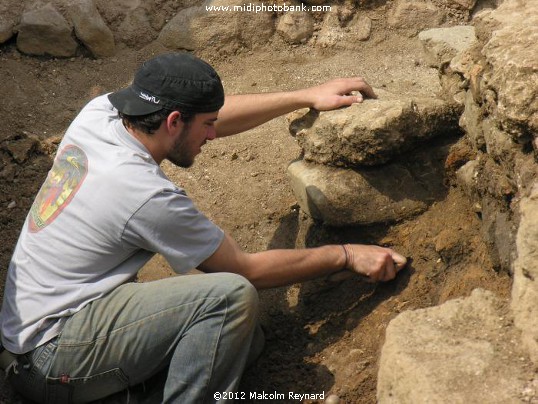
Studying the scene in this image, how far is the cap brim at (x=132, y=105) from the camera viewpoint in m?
3.12

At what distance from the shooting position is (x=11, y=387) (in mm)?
3246

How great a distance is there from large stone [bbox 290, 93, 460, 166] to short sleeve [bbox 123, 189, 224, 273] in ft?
2.72

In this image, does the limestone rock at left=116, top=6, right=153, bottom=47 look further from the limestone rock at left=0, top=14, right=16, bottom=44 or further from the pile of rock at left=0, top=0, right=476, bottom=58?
the limestone rock at left=0, top=14, right=16, bottom=44

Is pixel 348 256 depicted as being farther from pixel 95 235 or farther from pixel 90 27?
pixel 90 27

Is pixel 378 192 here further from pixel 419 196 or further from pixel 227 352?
pixel 227 352

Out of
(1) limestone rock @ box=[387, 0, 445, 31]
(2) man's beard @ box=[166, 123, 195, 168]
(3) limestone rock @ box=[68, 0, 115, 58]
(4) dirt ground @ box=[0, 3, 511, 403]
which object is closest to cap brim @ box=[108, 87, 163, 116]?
(2) man's beard @ box=[166, 123, 195, 168]

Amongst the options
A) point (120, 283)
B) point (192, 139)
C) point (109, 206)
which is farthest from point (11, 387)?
point (192, 139)

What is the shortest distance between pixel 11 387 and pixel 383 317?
1.47 m

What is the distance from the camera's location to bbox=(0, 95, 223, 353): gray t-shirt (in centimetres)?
296

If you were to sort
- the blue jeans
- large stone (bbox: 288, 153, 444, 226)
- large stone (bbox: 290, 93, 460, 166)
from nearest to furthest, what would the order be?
the blue jeans < large stone (bbox: 290, 93, 460, 166) < large stone (bbox: 288, 153, 444, 226)

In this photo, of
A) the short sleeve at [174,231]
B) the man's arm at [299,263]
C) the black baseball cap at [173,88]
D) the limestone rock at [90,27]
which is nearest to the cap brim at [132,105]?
the black baseball cap at [173,88]

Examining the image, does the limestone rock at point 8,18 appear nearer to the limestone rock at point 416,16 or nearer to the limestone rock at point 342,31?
the limestone rock at point 342,31

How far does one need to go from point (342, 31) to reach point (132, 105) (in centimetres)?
251

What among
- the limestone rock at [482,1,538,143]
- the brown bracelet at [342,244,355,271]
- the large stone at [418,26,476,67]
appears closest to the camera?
the limestone rock at [482,1,538,143]
